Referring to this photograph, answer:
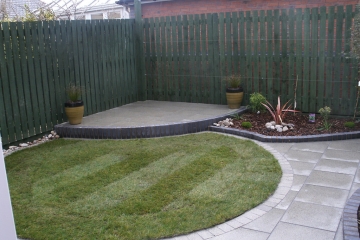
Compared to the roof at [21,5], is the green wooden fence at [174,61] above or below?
below

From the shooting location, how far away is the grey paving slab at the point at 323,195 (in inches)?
169

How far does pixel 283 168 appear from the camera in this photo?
543 cm

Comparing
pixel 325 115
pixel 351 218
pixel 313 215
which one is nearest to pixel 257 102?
pixel 325 115

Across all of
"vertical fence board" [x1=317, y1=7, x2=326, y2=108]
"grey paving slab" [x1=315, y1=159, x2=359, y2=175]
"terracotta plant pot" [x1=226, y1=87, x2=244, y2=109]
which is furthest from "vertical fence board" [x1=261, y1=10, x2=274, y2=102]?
"grey paving slab" [x1=315, y1=159, x2=359, y2=175]

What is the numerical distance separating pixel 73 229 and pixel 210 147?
3.13 metres

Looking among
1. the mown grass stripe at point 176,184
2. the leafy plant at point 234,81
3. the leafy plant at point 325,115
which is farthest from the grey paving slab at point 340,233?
the leafy plant at point 234,81

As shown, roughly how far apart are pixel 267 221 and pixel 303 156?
2.33 metres

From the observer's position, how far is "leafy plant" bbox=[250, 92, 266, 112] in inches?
324

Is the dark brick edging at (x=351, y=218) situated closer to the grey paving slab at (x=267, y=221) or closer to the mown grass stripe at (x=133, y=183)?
the grey paving slab at (x=267, y=221)

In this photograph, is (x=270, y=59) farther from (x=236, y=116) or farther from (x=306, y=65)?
(x=236, y=116)

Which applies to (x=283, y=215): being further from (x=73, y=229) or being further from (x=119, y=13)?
(x=119, y=13)

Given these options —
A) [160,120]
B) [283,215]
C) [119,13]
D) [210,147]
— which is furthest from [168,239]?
[119,13]

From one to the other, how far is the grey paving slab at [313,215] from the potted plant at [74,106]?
4867 millimetres

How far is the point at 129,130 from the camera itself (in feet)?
23.8
